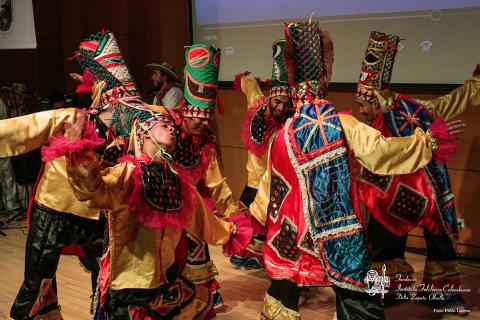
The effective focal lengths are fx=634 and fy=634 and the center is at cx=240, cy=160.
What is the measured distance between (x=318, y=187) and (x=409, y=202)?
3.53ft

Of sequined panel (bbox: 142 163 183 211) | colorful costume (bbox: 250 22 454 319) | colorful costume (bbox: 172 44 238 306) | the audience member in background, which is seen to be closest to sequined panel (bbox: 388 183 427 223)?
colorful costume (bbox: 250 22 454 319)

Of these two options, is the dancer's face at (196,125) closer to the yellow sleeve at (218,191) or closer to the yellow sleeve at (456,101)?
the yellow sleeve at (218,191)

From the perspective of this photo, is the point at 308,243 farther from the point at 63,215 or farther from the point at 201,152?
the point at 63,215

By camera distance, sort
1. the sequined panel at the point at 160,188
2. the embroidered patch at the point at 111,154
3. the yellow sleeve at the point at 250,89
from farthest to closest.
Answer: the yellow sleeve at the point at 250,89 → the embroidered patch at the point at 111,154 → the sequined panel at the point at 160,188

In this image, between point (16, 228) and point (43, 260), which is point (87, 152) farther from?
point (16, 228)

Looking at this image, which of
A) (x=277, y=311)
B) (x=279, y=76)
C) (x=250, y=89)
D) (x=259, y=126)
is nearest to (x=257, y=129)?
(x=259, y=126)

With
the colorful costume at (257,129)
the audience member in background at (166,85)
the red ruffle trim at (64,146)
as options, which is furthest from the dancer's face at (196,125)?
the audience member in background at (166,85)

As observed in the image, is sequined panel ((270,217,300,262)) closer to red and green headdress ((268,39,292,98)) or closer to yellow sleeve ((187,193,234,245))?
yellow sleeve ((187,193,234,245))

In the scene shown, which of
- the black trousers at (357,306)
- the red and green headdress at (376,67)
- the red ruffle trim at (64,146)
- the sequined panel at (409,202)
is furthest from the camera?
the red and green headdress at (376,67)

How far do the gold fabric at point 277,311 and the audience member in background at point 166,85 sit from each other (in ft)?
9.08

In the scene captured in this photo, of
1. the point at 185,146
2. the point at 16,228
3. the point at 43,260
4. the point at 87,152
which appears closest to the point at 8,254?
the point at 16,228

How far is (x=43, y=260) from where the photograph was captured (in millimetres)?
3266

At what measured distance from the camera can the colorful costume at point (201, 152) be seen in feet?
10.5

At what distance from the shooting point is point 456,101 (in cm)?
386
